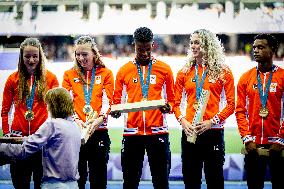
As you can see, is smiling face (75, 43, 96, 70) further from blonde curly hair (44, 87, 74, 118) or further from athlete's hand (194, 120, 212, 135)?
athlete's hand (194, 120, 212, 135)

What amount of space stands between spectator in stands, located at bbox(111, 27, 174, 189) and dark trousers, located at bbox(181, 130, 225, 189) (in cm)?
20

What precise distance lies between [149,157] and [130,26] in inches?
109

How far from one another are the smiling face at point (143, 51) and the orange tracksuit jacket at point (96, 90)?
1.24 ft

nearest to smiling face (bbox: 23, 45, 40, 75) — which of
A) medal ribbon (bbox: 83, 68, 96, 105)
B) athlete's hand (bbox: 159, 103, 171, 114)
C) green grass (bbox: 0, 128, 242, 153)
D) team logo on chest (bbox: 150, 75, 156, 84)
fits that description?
medal ribbon (bbox: 83, 68, 96, 105)

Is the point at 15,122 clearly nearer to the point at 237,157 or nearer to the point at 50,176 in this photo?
the point at 50,176

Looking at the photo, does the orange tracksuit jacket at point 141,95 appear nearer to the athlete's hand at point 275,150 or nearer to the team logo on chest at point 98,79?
the team logo on chest at point 98,79

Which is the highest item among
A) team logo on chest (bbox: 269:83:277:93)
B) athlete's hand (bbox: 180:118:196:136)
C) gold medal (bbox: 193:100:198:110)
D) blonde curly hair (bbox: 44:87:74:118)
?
team logo on chest (bbox: 269:83:277:93)

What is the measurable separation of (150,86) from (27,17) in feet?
9.62

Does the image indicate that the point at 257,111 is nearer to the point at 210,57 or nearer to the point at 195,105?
the point at 195,105

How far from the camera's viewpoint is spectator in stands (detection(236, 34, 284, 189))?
4.06 metres

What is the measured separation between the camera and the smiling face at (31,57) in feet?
14.1

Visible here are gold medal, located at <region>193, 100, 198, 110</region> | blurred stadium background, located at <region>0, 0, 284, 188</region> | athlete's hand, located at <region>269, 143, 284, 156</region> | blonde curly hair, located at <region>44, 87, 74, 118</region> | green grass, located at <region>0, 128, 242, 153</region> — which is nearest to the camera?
blonde curly hair, located at <region>44, 87, 74, 118</region>

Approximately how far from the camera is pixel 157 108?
418cm

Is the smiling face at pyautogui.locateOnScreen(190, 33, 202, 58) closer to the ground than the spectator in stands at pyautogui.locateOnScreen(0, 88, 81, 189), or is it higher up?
higher up
